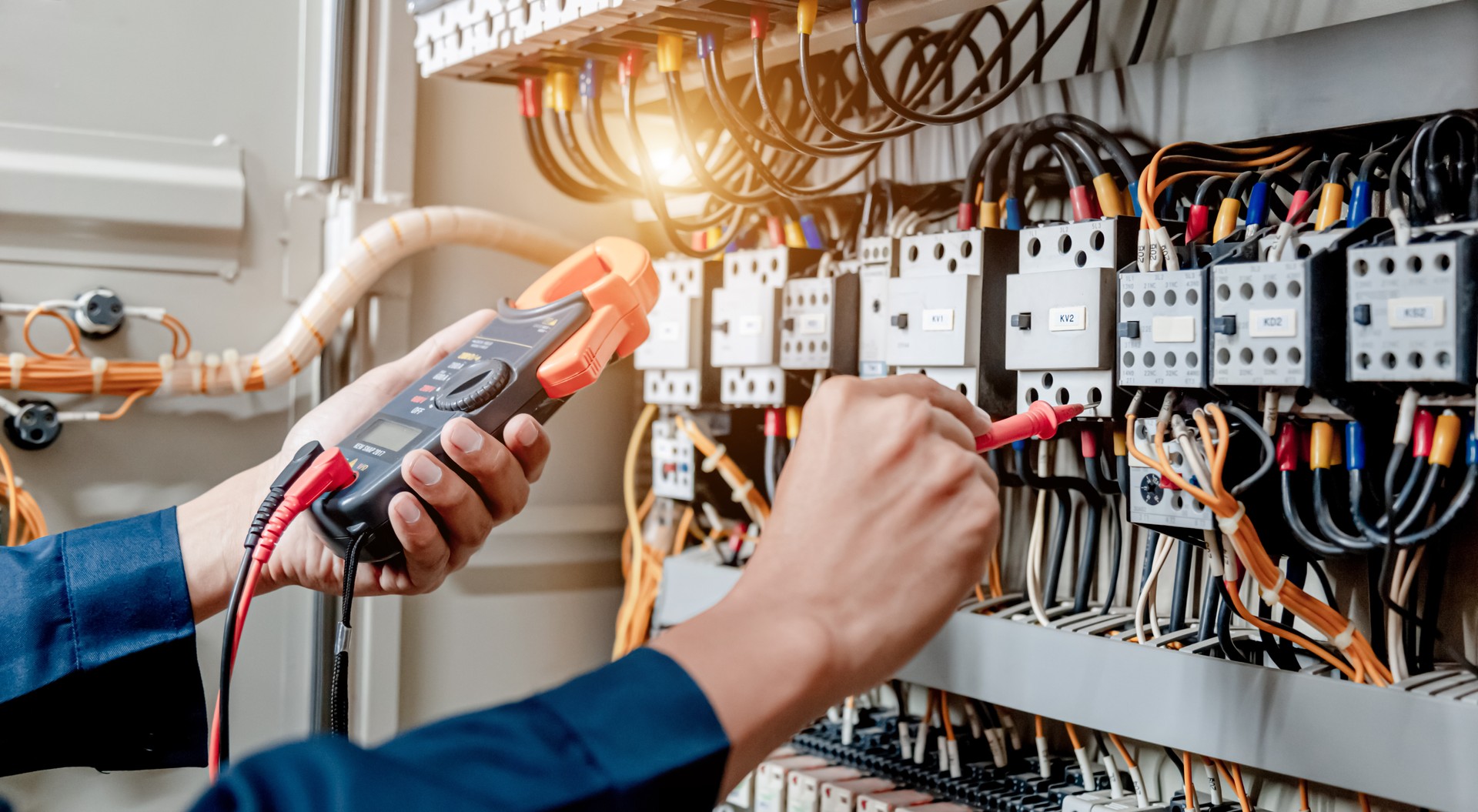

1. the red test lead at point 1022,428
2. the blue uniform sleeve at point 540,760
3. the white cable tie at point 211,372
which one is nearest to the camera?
the blue uniform sleeve at point 540,760

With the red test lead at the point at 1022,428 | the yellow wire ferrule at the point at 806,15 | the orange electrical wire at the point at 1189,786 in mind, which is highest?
the yellow wire ferrule at the point at 806,15

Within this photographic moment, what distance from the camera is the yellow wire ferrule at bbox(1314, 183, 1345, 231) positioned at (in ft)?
3.01

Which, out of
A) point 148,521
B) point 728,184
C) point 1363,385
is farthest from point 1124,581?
point 148,521

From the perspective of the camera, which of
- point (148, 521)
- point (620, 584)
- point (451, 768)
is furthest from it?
point (620, 584)

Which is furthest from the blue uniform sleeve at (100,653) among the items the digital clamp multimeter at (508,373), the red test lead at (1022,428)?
the red test lead at (1022,428)

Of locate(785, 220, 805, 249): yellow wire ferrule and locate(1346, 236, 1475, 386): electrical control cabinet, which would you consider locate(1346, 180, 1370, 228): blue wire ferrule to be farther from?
locate(785, 220, 805, 249): yellow wire ferrule

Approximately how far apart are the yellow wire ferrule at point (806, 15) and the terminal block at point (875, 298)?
0.88 ft

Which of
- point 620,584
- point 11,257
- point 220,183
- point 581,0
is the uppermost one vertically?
point 581,0

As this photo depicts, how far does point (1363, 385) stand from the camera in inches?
34.1

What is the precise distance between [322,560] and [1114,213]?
82cm

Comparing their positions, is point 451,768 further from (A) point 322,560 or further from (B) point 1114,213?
(B) point 1114,213

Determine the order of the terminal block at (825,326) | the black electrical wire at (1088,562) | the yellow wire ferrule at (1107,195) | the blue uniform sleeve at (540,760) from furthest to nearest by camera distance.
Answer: the terminal block at (825,326)
the black electrical wire at (1088,562)
the yellow wire ferrule at (1107,195)
the blue uniform sleeve at (540,760)

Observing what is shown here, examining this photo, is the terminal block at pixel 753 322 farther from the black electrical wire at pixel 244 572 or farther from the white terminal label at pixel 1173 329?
the black electrical wire at pixel 244 572

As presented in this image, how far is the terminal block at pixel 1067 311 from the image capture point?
101 centimetres
